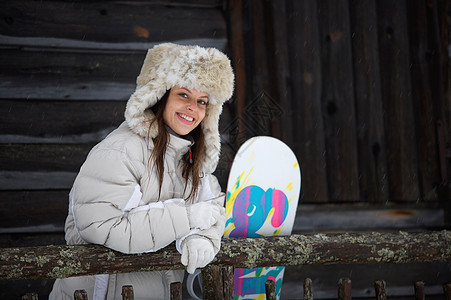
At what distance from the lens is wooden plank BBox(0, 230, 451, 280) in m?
1.98

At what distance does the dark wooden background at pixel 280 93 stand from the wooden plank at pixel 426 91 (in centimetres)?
1

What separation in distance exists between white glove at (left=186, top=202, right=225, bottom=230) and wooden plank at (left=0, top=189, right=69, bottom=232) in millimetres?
1666

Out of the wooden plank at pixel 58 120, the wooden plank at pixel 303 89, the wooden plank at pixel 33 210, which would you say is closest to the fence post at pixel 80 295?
the wooden plank at pixel 33 210

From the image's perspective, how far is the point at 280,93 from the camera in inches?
150

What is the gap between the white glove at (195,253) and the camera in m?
2.02

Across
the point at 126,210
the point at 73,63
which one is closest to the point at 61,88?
the point at 73,63

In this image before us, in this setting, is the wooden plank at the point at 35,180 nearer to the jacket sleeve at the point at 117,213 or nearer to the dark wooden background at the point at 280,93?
the dark wooden background at the point at 280,93

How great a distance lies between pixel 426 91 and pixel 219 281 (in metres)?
2.69

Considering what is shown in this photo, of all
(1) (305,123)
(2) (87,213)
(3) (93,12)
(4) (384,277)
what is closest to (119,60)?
(3) (93,12)

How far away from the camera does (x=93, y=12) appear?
3.61 metres

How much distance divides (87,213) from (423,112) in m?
3.03

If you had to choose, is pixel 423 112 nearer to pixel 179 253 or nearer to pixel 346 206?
pixel 346 206

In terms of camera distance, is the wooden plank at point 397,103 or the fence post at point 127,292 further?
the wooden plank at point 397,103

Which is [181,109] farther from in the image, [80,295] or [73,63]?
[73,63]
